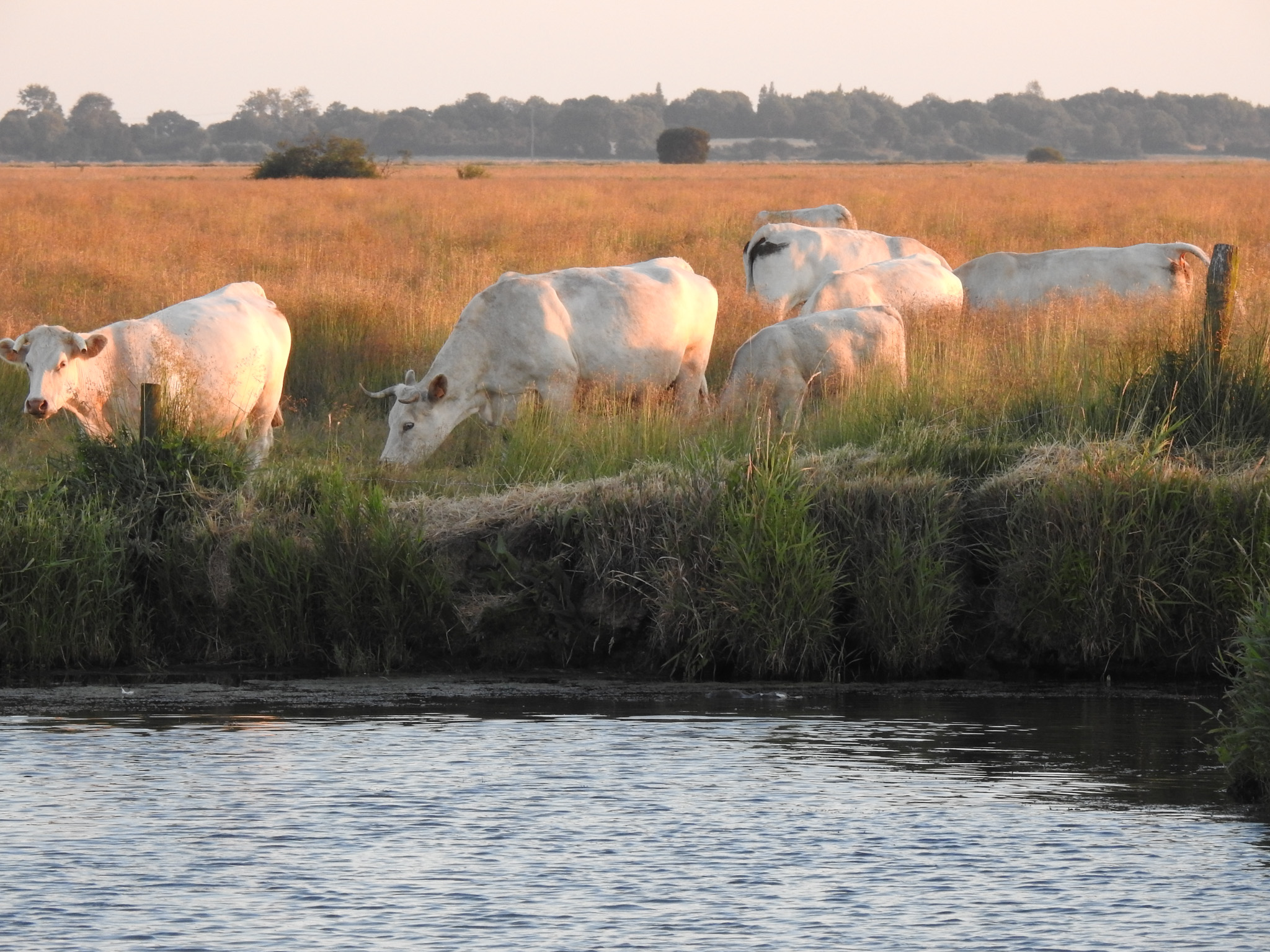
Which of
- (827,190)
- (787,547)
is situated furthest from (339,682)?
(827,190)

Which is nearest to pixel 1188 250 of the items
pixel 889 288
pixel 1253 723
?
pixel 889 288

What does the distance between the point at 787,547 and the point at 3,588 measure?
422 centimetres

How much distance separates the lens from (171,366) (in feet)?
40.9

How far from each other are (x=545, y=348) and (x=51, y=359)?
3.72 meters

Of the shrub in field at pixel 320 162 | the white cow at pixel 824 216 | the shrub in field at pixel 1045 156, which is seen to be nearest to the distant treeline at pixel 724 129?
the shrub in field at pixel 1045 156

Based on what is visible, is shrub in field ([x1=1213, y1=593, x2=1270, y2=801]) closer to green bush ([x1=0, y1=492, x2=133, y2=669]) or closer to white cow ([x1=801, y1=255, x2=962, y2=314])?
green bush ([x1=0, y1=492, x2=133, y2=669])

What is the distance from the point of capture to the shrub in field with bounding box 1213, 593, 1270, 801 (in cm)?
671

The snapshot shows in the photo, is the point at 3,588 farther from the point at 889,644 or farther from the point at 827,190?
the point at 827,190

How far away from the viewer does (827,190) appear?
4453 cm

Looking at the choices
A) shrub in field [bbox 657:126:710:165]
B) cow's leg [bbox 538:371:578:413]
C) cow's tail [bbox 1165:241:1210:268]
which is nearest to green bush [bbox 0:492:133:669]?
cow's leg [bbox 538:371:578:413]

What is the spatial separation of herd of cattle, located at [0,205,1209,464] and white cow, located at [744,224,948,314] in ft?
14.4

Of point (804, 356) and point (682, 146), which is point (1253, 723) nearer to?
point (804, 356)

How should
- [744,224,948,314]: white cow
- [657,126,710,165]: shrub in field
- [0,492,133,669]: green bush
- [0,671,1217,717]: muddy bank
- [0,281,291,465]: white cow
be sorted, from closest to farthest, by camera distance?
1. [0,671,1217,717]: muddy bank
2. [0,492,133,669]: green bush
3. [0,281,291,465]: white cow
4. [744,224,948,314]: white cow
5. [657,126,710,165]: shrub in field

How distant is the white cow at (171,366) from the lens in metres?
12.0
